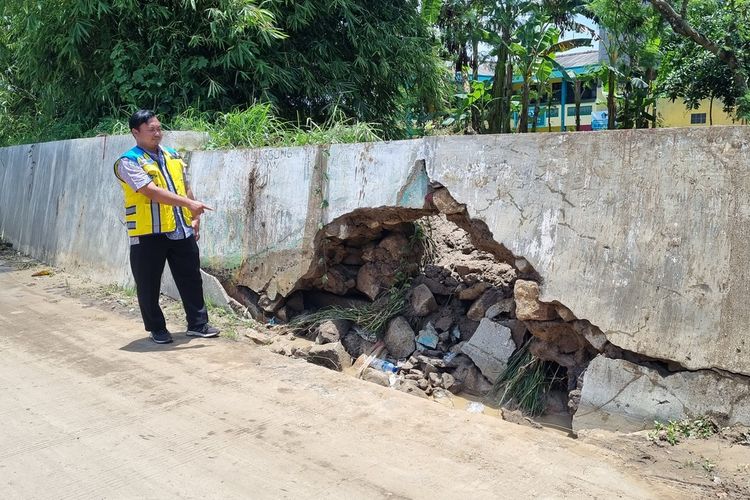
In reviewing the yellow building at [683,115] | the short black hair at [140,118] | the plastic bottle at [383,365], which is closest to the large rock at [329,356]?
the plastic bottle at [383,365]

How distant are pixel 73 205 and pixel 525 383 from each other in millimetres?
6122

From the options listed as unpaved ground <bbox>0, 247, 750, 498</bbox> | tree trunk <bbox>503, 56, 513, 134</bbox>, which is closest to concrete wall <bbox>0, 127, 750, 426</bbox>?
unpaved ground <bbox>0, 247, 750, 498</bbox>

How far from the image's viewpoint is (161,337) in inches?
206

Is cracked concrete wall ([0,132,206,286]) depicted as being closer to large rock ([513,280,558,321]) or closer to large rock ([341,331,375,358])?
large rock ([341,331,375,358])

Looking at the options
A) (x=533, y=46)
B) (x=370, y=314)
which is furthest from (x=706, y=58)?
(x=370, y=314)

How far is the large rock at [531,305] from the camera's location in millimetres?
4039

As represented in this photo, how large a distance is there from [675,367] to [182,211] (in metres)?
3.64

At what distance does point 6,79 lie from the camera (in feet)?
38.8

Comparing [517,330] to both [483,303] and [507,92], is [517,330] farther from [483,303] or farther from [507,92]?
[507,92]

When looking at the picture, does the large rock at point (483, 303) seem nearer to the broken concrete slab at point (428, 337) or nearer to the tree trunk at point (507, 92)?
the broken concrete slab at point (428, 337)

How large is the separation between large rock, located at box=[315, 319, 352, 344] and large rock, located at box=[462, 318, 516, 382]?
1.14m

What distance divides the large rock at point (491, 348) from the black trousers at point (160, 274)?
222cm

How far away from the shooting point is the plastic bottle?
16.6 feet

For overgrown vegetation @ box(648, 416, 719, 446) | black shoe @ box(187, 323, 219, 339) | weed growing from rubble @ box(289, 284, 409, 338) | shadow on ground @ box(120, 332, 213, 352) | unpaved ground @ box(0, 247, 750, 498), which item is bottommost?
unpaved ground @ box(0, 247, 750, 498)
